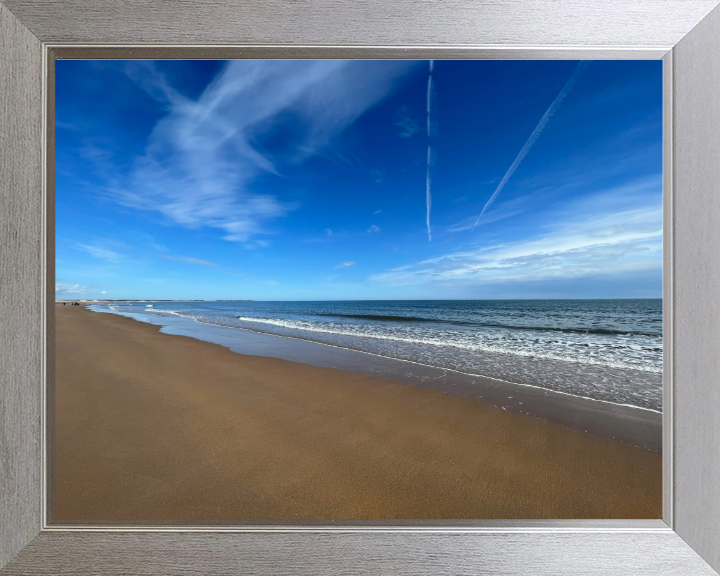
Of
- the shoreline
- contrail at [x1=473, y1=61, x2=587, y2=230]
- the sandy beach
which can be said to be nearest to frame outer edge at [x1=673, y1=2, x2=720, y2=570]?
the sandy beach

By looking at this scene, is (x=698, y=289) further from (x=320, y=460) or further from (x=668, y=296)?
(x=320, y=460)

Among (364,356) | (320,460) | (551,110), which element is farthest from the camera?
(364,356)

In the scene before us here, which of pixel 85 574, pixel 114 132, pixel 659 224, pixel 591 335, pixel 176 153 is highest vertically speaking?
pixel 176 153

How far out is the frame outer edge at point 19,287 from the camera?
81 centimetres

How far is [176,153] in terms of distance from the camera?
523 cm

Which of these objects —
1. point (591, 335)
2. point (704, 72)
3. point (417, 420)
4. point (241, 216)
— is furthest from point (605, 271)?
point (241, 216)

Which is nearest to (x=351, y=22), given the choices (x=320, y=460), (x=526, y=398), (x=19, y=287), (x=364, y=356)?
(x=19, y=287)

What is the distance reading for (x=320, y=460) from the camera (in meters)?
1.78

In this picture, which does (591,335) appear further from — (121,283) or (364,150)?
(121,283)

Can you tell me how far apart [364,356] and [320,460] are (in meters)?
3.39

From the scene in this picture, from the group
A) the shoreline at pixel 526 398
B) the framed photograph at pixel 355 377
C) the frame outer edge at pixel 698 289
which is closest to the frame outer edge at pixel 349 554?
the framed photograph at pixel 355 377

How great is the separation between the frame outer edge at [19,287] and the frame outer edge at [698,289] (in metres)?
2.06

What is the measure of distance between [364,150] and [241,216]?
7560 mm

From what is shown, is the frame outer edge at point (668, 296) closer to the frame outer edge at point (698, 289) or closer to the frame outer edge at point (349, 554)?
the frame outer edge at point (698, 289)
